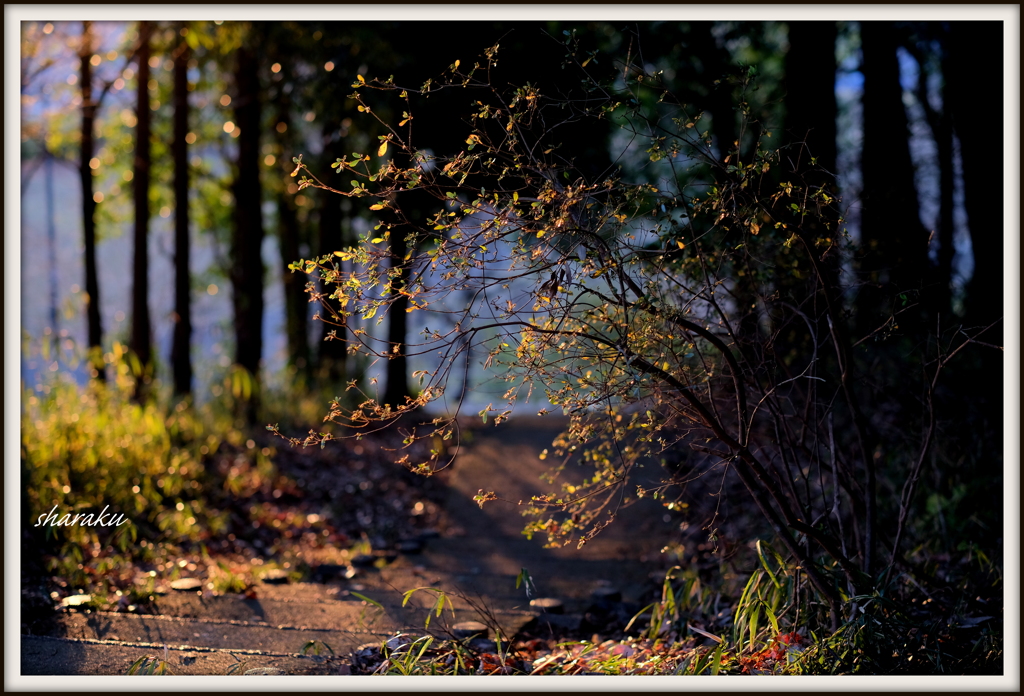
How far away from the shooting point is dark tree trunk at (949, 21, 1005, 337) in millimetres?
5957

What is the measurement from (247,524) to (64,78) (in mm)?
6463

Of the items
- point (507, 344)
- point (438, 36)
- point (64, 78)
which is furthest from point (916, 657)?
point (64, 78)

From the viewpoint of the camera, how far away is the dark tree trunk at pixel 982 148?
5957 mm

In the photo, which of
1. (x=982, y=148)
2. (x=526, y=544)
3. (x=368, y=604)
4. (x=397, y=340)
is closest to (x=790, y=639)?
(x=368, y=604)

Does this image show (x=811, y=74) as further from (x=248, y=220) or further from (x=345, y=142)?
(x=345, y=142)

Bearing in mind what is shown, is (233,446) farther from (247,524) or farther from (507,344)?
(507,344)

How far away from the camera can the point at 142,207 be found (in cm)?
1065

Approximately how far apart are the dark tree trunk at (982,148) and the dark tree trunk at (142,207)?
9425mm

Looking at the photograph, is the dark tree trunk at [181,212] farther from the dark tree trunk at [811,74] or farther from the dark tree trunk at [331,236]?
the dark tree trunk at [811,74]

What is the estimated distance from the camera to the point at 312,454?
8.74 metres

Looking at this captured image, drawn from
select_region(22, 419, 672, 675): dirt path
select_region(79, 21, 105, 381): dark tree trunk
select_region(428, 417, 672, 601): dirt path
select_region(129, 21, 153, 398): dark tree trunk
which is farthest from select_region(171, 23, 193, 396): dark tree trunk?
select_region(22, 419, 672, 675): dirt path

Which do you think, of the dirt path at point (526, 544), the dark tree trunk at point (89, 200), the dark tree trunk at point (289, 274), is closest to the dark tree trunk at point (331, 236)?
the dark tree trunk at point (289, 274)

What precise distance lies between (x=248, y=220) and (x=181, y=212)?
4.32 ft

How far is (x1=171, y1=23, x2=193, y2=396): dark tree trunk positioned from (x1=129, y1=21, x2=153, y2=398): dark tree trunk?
0.37 m
